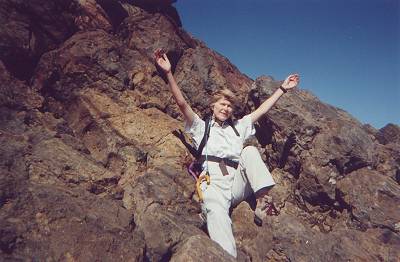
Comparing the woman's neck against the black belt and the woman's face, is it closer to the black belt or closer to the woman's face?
the woman's face

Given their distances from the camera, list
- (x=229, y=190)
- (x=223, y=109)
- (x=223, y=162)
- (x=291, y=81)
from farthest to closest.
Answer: (x=291, y=81), (x=223, y=109), (x=223, y=162), (x=229, y=190)

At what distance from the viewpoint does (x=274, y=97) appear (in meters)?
9.24

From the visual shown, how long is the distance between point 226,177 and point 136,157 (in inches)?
98.9

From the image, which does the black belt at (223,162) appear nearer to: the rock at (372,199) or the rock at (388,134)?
the rock at (372,199)

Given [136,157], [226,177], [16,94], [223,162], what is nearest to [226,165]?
[223,162]

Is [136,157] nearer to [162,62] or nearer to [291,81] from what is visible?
[162,62]

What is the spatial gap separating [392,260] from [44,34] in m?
11.7

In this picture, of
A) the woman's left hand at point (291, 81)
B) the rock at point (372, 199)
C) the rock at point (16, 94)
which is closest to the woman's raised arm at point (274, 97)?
the woman's left hand at point (291, 81)

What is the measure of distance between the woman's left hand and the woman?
29cm

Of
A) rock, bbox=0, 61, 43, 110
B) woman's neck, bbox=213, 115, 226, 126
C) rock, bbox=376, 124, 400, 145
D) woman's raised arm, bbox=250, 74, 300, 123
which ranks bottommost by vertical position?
rock, bbox=0, 61, 43, 110

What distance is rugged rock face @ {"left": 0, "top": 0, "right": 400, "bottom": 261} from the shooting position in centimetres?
555

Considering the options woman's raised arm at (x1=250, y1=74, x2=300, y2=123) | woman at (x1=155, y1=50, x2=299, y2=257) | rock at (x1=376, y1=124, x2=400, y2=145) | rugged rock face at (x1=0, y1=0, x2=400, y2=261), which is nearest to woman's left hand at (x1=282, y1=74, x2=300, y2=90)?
woman's raised arm at (x1=250, y1=74, x2=300, y2=123)

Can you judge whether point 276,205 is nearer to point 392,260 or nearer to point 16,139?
point 392,260

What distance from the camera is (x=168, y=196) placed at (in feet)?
24.7
